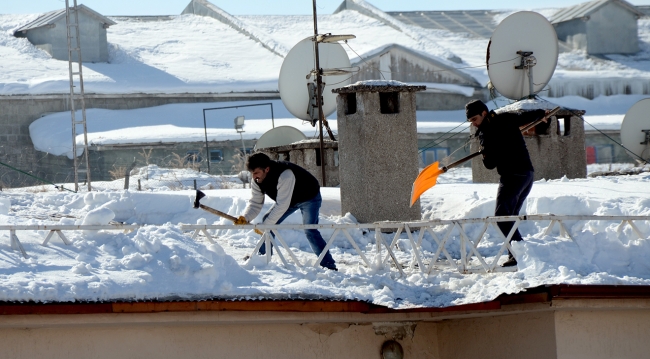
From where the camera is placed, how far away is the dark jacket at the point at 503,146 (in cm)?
835

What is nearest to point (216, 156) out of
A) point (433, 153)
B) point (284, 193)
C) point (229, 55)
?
point (433, 153)

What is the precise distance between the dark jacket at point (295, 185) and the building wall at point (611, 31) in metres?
28.5

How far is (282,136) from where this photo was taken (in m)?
19.2

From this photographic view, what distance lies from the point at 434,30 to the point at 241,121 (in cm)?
1519

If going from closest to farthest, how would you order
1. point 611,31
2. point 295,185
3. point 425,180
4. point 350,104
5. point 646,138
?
point 295,185
point 425,180
point 350,104
point 646,138
point 611,31

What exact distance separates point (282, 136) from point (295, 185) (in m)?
10.6

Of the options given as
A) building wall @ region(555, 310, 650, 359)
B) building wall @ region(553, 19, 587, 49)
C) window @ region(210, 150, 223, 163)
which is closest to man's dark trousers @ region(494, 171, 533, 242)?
building wall @ region(555, 310, 650, 359)

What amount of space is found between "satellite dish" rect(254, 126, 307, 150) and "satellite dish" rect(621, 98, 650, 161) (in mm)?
7134

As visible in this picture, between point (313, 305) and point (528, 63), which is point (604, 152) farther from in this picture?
point (313, 305)

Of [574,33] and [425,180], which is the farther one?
[574,33]

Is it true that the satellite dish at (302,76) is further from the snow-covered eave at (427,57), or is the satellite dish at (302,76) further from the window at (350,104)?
the snow-covered eave at (427,57)

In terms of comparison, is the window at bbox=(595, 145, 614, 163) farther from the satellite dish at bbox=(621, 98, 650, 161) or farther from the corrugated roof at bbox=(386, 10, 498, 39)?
the corrugated roof at bbox=(386, 10, 498, 39)

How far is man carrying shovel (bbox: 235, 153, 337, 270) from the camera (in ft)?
27.9

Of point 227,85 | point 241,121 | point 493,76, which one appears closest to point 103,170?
point 241,121
